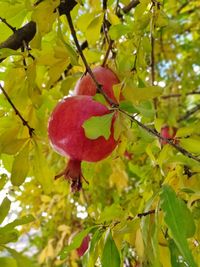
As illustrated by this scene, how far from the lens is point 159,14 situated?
808 mm

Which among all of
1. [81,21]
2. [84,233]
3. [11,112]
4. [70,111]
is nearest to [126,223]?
[84,233]

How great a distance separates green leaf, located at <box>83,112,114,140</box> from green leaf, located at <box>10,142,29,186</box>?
0.53ft

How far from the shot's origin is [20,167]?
72cm

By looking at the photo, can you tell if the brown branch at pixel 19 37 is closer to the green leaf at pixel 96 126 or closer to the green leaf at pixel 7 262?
the green leaf at pixel 96 126

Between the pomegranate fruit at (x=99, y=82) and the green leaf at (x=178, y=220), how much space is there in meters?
0.24

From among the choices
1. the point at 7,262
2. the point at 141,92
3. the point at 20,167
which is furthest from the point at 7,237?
the point at 141,92

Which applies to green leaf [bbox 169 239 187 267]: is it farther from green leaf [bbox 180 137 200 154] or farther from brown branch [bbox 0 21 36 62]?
brown branch [bbox 0 21 36 62]

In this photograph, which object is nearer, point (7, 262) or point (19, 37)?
point (7, 262)

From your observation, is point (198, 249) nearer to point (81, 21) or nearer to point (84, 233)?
point (84, 233)

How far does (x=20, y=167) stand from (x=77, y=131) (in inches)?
4.8

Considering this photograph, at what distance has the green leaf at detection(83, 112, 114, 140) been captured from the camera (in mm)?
586

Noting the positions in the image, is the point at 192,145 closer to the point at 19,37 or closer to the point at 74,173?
the point at 74,173

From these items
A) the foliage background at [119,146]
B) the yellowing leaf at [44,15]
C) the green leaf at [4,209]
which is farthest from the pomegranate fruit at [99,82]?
the green leaf at [4,209]

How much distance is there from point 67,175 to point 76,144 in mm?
95
